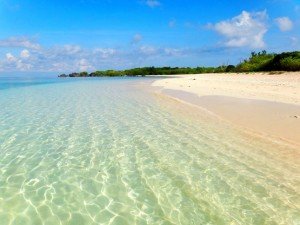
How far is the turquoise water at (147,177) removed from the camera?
5.95m

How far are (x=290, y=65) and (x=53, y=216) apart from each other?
2319 inches

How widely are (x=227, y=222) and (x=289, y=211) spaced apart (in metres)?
1.31

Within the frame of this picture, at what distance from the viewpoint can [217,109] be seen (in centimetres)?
1850

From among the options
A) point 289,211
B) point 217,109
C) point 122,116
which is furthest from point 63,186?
point 217,109

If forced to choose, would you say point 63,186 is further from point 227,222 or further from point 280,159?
point 280,159

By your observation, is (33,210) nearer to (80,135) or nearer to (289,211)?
(289,211)

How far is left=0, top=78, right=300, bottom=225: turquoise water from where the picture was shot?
19.5ft

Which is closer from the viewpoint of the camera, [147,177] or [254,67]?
[147,177]

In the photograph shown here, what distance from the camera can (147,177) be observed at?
7840 millimetres

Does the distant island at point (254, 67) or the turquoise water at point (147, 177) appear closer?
the turquoise water at point (147, 177)

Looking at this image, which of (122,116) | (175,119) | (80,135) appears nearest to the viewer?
(80,135)

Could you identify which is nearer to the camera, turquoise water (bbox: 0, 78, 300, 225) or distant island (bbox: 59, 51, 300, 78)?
turquoise water (bbox: 0, 78, 300, 225)

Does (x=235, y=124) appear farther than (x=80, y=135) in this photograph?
Yes

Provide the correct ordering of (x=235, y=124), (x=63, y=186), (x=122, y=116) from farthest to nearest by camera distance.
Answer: (x=122, y=116) < (x=235, y=124) < (x=63, y=186)
